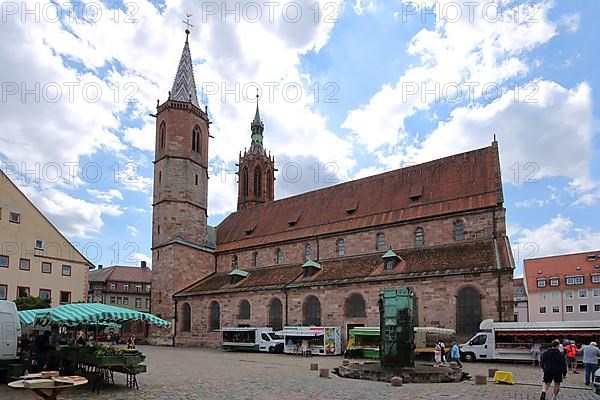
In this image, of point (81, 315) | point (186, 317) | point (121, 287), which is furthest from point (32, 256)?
point (121, 287)

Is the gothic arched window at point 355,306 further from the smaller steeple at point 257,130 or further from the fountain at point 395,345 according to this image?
the smaller steeple at point 257,130

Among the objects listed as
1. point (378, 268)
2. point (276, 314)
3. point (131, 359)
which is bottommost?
point (276, 314)

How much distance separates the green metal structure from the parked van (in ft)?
55.9

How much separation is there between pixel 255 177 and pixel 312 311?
3182cm

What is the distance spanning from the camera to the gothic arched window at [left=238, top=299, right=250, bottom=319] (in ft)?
139

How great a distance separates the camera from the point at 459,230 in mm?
36000

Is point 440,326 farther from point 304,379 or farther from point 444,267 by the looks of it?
point 304,379

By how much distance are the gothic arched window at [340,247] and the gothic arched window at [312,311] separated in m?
5.29

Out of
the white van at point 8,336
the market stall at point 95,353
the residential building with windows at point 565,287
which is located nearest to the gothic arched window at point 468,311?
the market stall at point 95,353

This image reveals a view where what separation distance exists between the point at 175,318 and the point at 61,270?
10972 millimetres

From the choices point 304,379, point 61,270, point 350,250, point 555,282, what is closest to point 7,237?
point 61,270

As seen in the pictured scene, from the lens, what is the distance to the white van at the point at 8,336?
15.9 meters

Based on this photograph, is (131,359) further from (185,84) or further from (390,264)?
(185,84)

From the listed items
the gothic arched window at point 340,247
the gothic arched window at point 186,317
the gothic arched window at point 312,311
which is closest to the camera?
the gothic arched window at point 312,311
